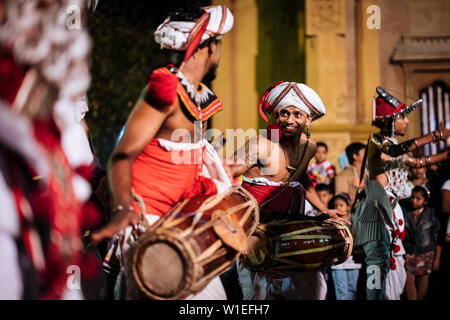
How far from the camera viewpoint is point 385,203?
6066 mm

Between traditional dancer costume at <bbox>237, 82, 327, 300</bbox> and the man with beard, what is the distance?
1.36m

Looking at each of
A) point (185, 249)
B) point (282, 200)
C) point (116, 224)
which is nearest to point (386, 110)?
point (282, 200)

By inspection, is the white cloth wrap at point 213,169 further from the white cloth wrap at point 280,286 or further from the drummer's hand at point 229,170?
the white cloth wrap at point 280,286

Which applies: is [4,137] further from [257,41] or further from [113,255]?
[257,41]

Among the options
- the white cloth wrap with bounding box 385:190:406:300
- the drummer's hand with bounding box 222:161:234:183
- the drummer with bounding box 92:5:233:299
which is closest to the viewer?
the drummer with bounding box 92:5:233:299

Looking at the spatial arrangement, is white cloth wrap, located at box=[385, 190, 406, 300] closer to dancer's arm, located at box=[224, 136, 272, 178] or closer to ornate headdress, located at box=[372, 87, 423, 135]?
ornate headdress, located at box=[372, 87, 423, 135]

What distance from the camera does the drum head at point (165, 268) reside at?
2.49m

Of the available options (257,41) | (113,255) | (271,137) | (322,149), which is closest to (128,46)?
(257,41)

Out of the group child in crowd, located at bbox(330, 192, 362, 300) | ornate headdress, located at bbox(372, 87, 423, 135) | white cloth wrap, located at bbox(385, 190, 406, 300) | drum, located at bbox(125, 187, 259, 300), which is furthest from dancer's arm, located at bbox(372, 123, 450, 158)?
drum, located at bbox(125, 187, 259, 300)

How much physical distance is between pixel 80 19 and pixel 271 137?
231cm

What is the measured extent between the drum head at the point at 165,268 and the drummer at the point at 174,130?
210mm

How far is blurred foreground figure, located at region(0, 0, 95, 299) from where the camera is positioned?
1914mm

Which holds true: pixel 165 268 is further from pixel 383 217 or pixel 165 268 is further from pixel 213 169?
pixel 383 217

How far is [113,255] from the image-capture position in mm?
3131
